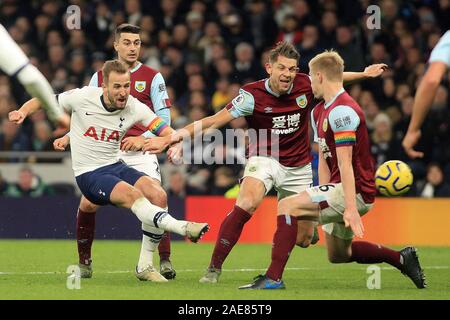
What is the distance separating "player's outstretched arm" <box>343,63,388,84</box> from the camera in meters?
9.51

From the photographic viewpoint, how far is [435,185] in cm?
1464

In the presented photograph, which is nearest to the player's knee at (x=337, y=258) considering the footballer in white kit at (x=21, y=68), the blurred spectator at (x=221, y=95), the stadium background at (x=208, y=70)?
the footballer in white kit at (x=21, y=68)

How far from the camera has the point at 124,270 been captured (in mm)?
10320

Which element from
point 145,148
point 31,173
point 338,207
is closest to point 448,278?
point 338,207

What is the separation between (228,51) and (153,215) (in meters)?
8.87

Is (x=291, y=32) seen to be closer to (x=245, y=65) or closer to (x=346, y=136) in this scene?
(x=245, y=65)

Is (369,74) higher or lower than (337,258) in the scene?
higher

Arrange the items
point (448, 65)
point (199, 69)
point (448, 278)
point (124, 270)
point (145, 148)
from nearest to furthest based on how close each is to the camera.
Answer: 1. point (448, 65)
2. point (145, 148)
3. point (448, 278)
4. point (124, 270)
5. point (199, 69)

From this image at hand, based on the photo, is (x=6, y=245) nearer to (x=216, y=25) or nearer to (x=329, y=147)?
(x=216, y=25)

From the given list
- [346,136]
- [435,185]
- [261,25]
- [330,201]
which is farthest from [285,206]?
[261,25]

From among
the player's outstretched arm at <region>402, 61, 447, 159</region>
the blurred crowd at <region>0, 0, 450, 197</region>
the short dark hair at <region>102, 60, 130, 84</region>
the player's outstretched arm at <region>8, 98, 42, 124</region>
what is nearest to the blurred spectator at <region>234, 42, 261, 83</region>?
the blurred crowd at <region>0, 0, 450, 197</region>

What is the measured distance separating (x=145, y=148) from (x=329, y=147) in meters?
1.45

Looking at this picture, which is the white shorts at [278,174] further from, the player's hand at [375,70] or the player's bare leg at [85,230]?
the player's bare leg at [85,230]

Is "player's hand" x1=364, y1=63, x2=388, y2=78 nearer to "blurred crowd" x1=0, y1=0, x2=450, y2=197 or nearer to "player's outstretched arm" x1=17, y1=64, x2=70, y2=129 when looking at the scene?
"player's outstretched arm" x1=17, y1=64, x2=70, y2=129
